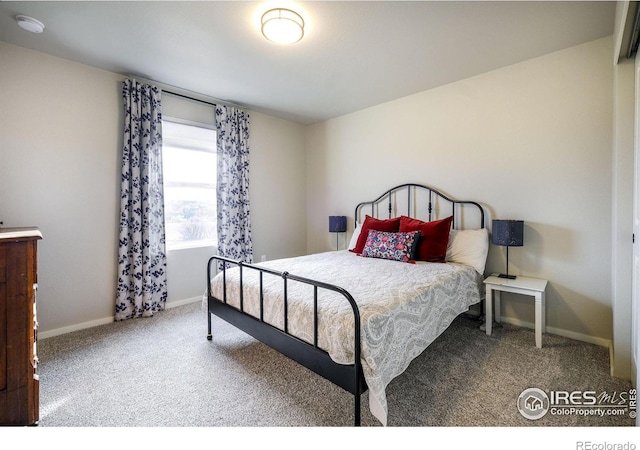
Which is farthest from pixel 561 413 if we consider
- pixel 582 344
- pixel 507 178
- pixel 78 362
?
pixel 78 362

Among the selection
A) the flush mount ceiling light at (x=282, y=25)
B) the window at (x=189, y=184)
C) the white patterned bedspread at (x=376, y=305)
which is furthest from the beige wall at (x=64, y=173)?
the flush mount ceiling light at (x=282, y=25)

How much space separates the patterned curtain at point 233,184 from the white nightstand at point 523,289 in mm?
2914

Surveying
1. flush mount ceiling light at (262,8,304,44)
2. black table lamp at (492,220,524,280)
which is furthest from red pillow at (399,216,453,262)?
flush mount ceiling light at (262,8,304,44)

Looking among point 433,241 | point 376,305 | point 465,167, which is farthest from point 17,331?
point 465,167

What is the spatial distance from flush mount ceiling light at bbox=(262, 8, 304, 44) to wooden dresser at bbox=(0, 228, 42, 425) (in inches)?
76.6

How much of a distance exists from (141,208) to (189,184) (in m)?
0.69

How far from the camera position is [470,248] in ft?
9.28

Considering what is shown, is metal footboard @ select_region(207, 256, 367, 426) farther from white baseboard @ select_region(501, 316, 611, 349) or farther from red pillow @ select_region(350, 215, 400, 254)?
white baseboard @ select_region(501, 316, 611, 349)

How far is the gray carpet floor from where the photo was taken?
158 cm

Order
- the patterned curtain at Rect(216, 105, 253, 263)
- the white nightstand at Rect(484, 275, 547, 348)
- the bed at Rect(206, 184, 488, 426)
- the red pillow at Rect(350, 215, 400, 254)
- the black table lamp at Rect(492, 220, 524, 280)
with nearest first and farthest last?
the bed at Rect(206, 184, 488, 426), the white nightstand at Rect(484, 275, 547, 348), the black table lamp at Rect(492, 220, 524, 280), the red pillow at Rect(350, 215, 400, 254), the patterned curtain at Rect(216, 105, 253, 263)

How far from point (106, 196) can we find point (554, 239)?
4.39 m

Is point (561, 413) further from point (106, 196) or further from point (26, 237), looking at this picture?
point (106, 196)

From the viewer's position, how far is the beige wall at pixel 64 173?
2449mm

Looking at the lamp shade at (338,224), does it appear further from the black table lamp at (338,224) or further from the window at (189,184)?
the window at (189,184)
